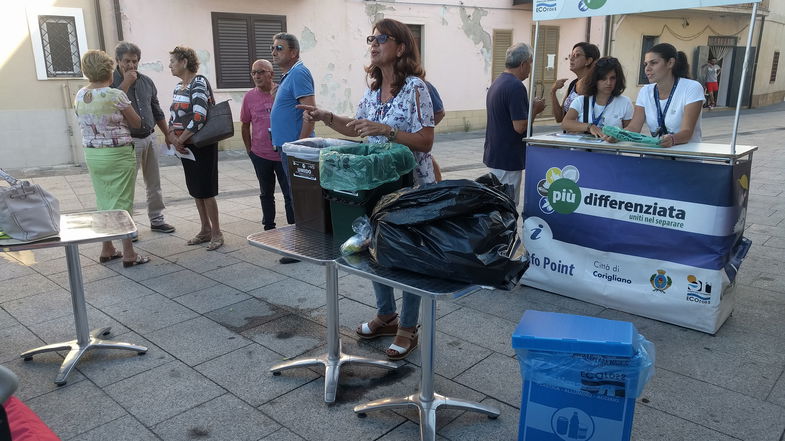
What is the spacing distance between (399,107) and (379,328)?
132 cm

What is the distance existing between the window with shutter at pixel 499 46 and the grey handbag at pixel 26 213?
1299cm

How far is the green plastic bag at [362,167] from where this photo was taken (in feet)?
8.44

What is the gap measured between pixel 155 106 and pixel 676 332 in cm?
495

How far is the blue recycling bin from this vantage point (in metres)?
2.02

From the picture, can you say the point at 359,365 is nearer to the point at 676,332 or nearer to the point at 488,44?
the point at 676,332

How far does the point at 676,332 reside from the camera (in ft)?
11.6

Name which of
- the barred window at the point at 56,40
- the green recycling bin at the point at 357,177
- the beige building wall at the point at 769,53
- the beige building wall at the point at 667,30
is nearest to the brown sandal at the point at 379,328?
the green recycling bin at the point at 357,177

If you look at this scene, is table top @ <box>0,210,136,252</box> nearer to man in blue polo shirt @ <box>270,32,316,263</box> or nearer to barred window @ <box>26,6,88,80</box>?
man in blue polo shirt @ <box>270,32,316,263</box>

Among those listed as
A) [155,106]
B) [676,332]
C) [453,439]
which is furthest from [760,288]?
[155,106]

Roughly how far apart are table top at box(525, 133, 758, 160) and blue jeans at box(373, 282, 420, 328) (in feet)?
5.29

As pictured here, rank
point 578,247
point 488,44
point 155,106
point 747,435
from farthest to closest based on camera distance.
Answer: point 488,44
point 155,106
point 578,247
point 747,435

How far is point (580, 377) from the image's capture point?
2.07 metres

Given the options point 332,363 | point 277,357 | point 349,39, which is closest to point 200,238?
point 277,357

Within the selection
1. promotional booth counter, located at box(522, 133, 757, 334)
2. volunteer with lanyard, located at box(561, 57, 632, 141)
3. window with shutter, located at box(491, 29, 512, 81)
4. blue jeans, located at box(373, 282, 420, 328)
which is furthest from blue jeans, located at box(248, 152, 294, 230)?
window with shutter, located at box(491, 29, 512, 81)
